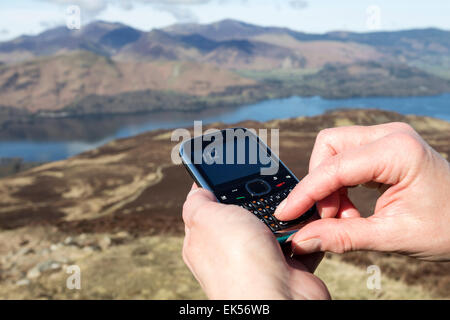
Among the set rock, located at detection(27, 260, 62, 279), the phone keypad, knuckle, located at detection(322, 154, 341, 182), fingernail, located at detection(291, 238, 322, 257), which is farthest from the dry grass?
knuckle, located at detection(322, 154, 341, 182)

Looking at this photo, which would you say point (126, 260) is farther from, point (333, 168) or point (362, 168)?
point (362, 168)

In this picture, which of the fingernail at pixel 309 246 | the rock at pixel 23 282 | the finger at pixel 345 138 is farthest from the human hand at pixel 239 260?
the rock at pixel 23 282

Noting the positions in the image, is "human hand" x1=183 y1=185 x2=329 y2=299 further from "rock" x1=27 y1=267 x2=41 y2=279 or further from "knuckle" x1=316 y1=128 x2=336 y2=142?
"rock" x1=27 y1=267 x2=41 y2=279

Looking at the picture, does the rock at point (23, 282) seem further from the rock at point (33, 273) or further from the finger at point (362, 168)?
the finger at point (362, 168)

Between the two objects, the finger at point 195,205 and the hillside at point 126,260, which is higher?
the finger at point 195,205

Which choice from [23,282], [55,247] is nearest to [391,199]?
[23,282]
